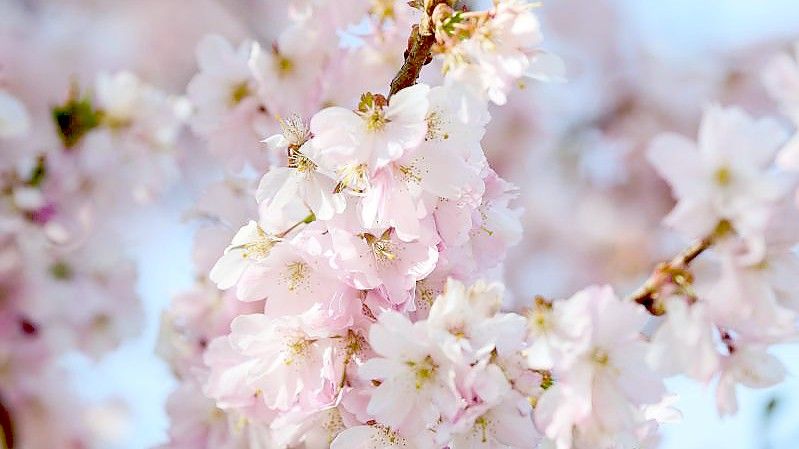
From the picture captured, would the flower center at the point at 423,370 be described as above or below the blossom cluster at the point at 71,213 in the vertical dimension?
below

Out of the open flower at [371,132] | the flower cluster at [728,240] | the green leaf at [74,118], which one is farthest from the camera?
the green leaf at [74,118]

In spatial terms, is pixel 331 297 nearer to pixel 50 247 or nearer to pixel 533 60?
pixel 533 60

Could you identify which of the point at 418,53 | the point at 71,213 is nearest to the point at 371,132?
the point at 418,53

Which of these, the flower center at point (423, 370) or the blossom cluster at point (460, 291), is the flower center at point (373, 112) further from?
the flower center at point (423, 370)

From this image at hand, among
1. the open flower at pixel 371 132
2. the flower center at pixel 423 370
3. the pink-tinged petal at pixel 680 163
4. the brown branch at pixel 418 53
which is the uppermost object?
the brown branch at pixel 418 53

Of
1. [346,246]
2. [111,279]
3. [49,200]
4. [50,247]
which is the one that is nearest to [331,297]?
[346,246]

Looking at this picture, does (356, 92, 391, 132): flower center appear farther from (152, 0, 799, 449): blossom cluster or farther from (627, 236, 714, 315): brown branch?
(627, 236, 714, 315): brown branch

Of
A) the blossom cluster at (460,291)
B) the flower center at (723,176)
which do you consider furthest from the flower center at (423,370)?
the flower center at (723,176)
